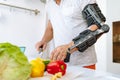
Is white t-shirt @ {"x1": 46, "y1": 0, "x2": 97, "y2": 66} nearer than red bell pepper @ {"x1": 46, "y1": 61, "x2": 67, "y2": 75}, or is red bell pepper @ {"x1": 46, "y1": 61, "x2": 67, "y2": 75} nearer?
red bell pepper @ {"x1": 46, "y1": 61, "x2": 67, "y2": 75}

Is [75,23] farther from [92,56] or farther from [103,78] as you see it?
[103,78]

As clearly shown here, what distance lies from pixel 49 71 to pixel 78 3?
463 mm

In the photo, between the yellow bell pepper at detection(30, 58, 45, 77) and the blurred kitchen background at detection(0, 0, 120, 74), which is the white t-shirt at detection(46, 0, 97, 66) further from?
the blurred kitchen background at detection(0, 0, 120, 74)

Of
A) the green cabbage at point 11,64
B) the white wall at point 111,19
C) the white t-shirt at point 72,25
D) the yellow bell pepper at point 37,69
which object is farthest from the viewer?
the white wall at point 111,19

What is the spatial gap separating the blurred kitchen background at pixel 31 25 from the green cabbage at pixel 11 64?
1273 mm

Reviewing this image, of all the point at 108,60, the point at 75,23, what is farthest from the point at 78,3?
the point at 108,60

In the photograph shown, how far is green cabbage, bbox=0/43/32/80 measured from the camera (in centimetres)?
47

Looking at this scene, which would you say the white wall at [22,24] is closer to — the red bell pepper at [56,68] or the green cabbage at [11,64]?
the red bell pepper at [56,68]

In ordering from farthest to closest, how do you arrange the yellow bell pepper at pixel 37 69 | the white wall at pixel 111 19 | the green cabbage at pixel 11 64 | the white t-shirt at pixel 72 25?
the white wall at pixel 111 19 → the white t-shirt at pixel 72 25 → the yellow bell pepper at pixel 37 69 → the green cabbage at pixel 11 64

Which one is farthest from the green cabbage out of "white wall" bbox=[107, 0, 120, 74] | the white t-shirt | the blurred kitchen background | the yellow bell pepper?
"white wall" bbox=[107, 0, 120, 74]

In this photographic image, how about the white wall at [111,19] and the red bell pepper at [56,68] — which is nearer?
the red bell pepper at [56,68]

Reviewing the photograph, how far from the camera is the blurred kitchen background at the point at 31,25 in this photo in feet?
6.03

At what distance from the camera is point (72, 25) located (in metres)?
1.03

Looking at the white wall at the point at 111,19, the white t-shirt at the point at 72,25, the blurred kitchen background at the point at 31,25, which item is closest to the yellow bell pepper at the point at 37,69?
the white t-shirt at the point at 72,25
